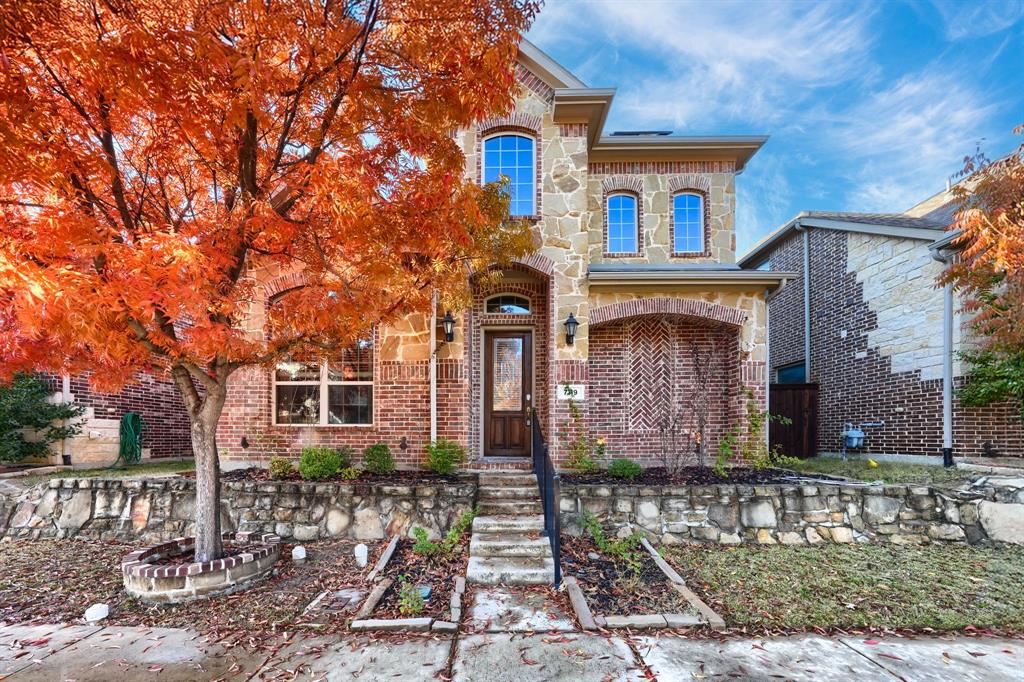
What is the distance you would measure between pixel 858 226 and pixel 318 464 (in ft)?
36.6

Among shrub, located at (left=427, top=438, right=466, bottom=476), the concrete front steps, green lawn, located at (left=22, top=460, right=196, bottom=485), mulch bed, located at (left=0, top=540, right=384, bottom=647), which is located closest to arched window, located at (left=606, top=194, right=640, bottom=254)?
shrub, located at (left=427, top=438, right=466, bottom=476)

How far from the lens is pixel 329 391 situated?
7.77 metres

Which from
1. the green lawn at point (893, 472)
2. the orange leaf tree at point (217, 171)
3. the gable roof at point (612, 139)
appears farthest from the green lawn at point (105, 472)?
the green lawn at point (893, 472)

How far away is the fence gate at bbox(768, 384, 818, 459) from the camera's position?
35.1ft

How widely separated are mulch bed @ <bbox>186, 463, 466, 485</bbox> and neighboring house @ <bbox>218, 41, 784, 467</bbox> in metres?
0.41

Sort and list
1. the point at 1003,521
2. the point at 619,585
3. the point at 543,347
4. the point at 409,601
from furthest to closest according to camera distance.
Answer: the point at 543,347 → the point at 1003,521 → the point at 619,585 → the point at 409,601

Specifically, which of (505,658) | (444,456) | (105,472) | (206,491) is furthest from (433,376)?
(105,472)

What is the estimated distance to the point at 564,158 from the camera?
25.9ft

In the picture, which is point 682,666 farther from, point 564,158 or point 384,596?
point 564,158

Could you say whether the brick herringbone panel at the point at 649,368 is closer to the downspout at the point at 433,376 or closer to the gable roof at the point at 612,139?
the gable roof at the point at 612,139

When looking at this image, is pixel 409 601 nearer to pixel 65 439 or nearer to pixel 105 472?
pixel 105 472

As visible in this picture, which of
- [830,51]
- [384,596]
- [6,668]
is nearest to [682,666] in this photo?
[384,596]

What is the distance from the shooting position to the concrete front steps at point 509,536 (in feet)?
15.4

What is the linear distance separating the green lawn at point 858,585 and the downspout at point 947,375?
2.73m
